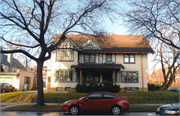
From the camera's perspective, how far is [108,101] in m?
11.3

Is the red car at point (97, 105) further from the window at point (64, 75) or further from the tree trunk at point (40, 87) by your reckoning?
the window at point (64, 75)

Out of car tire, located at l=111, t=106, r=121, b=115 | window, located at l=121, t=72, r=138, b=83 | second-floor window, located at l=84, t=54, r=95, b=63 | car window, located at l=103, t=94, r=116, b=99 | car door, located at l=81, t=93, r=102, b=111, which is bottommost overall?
car tire, located at l=111, t=106, r=121, b=115

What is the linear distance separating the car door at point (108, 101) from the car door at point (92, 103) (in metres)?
0.27

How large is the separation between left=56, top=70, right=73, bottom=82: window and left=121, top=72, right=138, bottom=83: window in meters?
8.39

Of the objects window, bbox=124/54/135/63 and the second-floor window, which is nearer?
the second-floor window

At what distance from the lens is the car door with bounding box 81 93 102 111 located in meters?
11.2

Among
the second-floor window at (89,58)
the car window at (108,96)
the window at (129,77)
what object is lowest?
the car window at (108,96)

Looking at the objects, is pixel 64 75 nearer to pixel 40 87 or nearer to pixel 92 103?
pixel 40 87

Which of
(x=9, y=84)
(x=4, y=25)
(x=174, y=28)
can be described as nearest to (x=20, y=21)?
(x=4, y=25)

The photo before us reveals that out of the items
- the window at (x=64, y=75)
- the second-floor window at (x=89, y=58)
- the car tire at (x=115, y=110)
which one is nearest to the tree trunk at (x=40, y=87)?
the car tire at (x=115, y=110)

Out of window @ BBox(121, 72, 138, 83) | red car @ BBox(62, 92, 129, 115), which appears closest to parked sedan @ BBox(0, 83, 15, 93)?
window @ BBox(121, 72, 138, 83)

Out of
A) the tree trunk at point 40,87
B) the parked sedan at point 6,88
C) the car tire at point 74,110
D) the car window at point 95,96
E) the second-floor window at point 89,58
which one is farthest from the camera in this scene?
the second-floor window at point 89,58

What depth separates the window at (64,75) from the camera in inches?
1021

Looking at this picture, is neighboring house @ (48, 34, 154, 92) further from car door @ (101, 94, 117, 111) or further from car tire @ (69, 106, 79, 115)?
car tire @ (69, 106, 79, 115)
